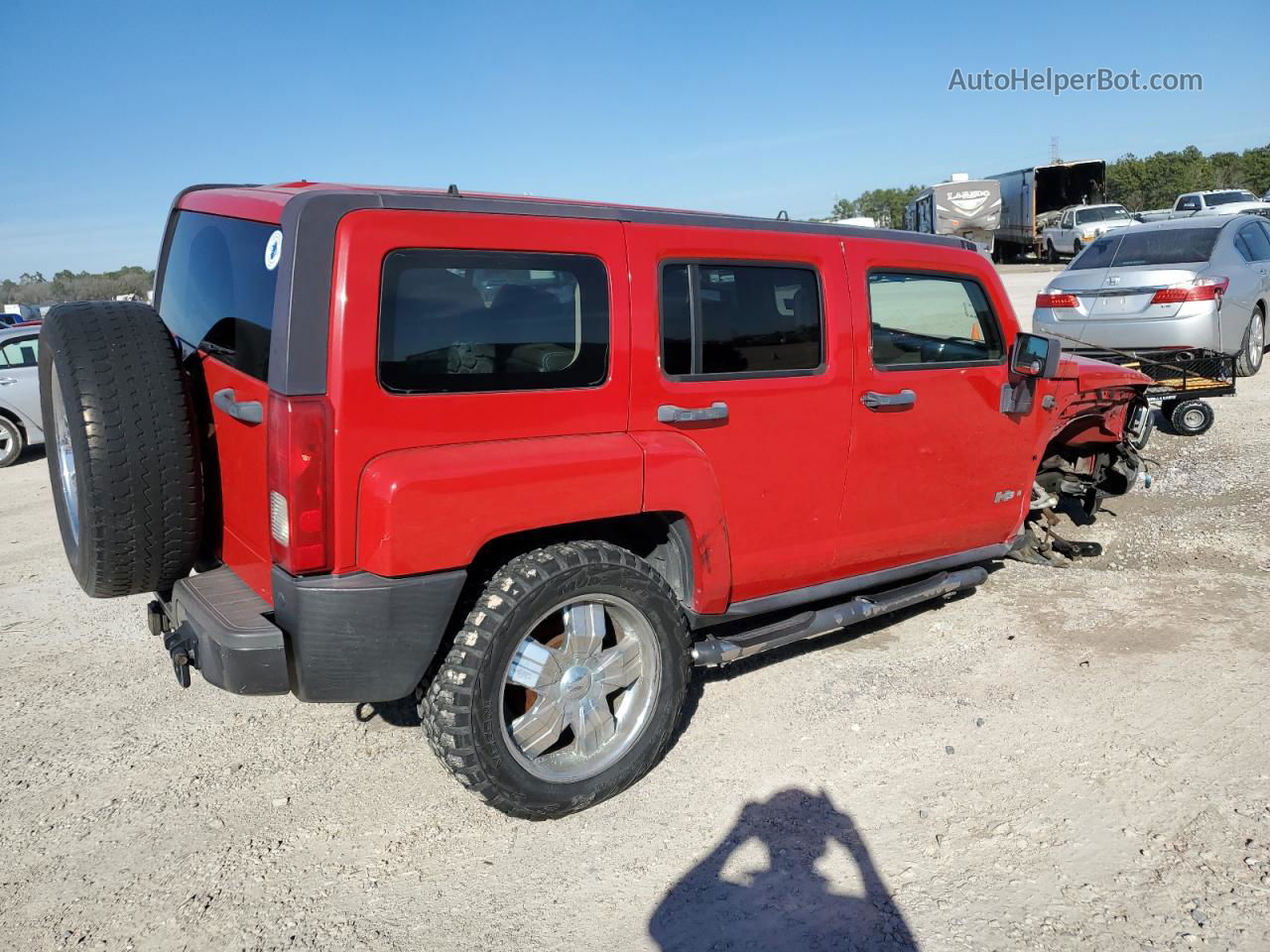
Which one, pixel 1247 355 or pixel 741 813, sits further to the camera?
pixel 1247 355

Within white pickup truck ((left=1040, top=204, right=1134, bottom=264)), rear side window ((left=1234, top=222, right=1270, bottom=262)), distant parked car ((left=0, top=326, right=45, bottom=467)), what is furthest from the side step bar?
white pickup truck ((left=1040, top=204, right=1134, bottom=264))

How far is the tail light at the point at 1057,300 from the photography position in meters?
9.48

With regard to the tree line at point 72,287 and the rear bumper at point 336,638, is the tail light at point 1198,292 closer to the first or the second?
the rear bumper at point 336,638

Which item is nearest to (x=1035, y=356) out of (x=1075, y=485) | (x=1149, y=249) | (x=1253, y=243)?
(x=1075, y=485)

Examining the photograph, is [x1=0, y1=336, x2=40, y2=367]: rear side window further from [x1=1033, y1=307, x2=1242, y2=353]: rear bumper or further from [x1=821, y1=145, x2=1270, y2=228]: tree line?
[x1=821, y1=145, x2=1270, y2=228]: tree line

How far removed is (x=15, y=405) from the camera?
1035 cm

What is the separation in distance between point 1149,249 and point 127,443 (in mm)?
10201

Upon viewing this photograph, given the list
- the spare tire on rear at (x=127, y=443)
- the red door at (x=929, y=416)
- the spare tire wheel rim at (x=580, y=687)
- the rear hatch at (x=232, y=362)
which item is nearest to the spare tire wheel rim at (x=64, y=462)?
the spare tire on rear at (x=127, y=443)

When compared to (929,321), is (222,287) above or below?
above

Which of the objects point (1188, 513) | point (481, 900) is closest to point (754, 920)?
point (481, 900)

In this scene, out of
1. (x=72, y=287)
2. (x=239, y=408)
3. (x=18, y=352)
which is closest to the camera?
(x=239, y=408)

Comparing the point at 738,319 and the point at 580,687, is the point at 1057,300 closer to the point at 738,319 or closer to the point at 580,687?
the point at 738,319

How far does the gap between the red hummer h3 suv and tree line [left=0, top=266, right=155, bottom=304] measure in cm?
3707

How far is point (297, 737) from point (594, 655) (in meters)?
1.40
